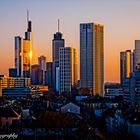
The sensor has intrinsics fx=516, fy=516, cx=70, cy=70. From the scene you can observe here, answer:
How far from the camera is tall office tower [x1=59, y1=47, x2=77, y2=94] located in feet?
265

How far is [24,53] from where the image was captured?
353 feet

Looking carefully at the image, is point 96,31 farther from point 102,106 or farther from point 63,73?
point 102,106

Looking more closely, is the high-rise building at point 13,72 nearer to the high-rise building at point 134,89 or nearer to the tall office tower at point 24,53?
the tall office tower at point 24,53

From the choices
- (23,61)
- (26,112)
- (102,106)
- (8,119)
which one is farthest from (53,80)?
(8,119)

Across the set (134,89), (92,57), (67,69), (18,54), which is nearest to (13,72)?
(18,54)

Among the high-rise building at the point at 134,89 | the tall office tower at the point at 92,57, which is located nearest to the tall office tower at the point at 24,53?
the tall office tower at the point at 92,57

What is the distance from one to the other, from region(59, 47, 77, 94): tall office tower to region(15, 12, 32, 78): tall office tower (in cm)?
1689

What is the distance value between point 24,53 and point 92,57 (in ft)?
83.0

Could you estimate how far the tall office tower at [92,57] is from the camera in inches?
3177

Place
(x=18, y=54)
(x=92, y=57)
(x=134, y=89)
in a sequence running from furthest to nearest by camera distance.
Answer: (x=18, y=54)
(x=92, y=57)
(x=134, y=89)

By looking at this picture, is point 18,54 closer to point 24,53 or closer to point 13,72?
point 24,53

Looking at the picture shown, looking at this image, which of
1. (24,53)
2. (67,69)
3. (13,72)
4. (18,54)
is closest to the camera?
(67,69)

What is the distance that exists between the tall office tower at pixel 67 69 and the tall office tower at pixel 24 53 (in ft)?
55.4

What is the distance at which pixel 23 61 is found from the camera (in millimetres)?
104938
